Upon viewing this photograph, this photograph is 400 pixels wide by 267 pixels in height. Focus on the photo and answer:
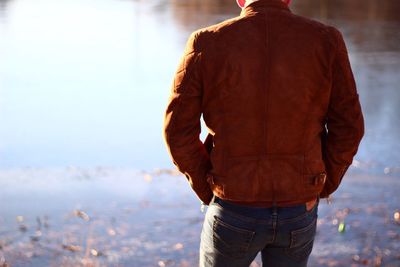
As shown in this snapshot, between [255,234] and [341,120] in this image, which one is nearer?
[255,234]

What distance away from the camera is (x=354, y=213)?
5062 millimetres

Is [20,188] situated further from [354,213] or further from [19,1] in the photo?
[19,1]

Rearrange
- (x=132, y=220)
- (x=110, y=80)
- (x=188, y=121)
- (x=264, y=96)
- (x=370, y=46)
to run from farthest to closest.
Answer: (x=370, y=46)
(x=110, y=80)
(x=132, y=220)
(x=188, y=121)
(x=264, y=96)

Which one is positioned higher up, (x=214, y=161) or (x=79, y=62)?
(x=214, y=161)

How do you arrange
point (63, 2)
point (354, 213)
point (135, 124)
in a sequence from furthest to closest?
1. point (63, 2)
2. point (135, 124)
3. point (354, 213)

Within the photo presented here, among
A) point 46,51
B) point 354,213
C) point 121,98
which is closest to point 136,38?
point 46,51

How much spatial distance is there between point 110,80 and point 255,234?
7219 millimetres

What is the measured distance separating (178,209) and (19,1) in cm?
1585

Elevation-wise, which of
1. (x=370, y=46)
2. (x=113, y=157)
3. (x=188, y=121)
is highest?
(x=188, y=121)

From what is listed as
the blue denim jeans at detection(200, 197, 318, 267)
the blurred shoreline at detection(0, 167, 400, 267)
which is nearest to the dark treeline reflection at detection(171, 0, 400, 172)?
the blurred shoreline at detection(0, 167, 400, 267)

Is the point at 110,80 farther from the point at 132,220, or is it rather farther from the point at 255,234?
the point at 255,234

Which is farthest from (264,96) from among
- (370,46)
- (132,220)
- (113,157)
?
(370,46)

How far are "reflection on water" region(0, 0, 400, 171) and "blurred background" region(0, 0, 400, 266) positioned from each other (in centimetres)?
3

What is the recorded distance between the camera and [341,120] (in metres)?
2.35
